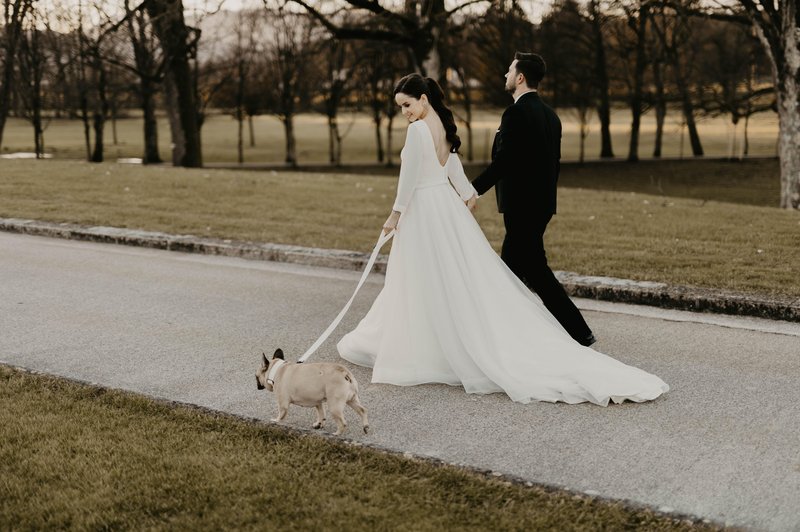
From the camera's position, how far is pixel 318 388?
4680mm

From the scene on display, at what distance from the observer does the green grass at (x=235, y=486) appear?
3.59 metres

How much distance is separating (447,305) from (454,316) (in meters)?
Answer: 0.10

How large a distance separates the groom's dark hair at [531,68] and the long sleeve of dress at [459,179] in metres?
0.76

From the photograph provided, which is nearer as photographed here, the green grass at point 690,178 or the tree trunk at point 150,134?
the green grass at point 690,178

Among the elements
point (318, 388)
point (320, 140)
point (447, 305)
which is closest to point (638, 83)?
point (320, 140)

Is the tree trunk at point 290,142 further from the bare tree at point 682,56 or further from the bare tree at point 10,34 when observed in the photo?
the bare tree at point 682,56

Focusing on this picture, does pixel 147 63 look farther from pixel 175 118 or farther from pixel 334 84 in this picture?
pixel 334 84

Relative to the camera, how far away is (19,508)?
373 cm

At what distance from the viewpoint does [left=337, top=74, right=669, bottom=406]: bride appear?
5.62 m

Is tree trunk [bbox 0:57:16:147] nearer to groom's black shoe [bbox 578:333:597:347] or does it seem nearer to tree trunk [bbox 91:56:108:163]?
tree trunk [bbox 91:56:108:163]

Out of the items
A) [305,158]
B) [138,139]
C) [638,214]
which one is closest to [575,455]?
[638,214]

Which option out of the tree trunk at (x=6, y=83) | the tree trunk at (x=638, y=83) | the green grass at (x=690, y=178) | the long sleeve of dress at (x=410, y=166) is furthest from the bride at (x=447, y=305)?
the tree trunk at (x=638, y=83)

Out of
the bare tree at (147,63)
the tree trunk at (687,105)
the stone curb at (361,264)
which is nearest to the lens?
the stone curb at (361,264)

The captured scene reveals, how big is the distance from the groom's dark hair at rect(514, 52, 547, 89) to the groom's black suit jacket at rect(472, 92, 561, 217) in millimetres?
99
